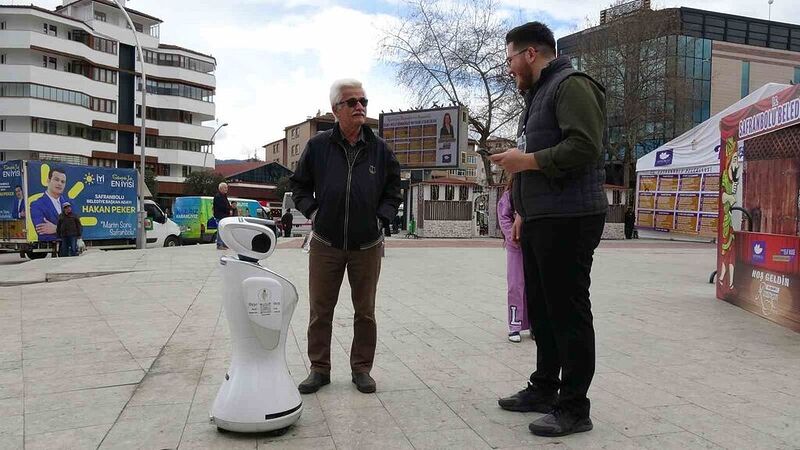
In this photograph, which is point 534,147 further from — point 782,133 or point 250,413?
point 782,133

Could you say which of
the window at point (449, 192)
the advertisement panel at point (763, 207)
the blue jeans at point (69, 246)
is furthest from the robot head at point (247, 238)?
the window at point (449, 192)

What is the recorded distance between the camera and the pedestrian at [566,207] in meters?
2.79

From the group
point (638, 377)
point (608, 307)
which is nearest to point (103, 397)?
point (638, 377)

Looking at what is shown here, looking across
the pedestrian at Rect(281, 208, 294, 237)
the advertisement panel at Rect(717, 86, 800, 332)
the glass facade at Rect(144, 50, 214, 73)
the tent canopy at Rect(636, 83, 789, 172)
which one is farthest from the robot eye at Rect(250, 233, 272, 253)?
the glass facade at Rect(144, 50, 214, 73)

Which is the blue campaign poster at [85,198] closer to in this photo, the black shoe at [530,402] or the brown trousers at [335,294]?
the brown trousers at [335,294]

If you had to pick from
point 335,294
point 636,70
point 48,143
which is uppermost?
point 636,70

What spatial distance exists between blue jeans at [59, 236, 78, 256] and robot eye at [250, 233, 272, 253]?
14464mm

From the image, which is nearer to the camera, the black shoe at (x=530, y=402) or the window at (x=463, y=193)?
the black shoe at (x=530, y=402)

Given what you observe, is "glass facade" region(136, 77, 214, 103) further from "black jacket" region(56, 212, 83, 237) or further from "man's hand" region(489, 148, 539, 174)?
"man's hand" region(489, 148, 539, 174)

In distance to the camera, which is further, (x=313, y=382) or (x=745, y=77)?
(x=745, y=77)

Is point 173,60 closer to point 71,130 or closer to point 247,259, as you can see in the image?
point 71,130

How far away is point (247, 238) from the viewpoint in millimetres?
2936

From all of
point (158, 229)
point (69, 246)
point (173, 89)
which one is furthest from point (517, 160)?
point (173, 89)

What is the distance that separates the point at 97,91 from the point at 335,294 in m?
53.8
